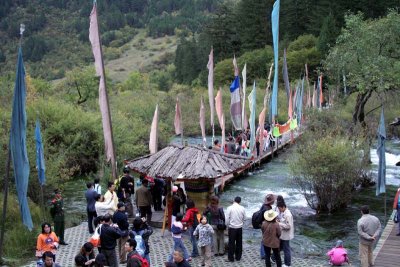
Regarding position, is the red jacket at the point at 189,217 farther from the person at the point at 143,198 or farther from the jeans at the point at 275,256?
the person at the point at 143,198

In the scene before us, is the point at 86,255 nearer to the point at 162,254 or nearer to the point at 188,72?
the point at 162,254

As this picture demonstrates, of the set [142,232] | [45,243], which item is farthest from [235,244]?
[45,243]

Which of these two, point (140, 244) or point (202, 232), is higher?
point (140, 244)

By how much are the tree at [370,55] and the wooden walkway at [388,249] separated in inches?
609

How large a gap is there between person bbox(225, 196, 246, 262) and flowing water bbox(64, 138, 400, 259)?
105 inches

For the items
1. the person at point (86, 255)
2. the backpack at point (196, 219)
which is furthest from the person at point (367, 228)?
the person at point (86, 255)

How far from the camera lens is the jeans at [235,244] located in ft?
44.4

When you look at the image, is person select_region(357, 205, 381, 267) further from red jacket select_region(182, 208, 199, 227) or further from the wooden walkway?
red jacket select_region(182, 208, 199, 227)

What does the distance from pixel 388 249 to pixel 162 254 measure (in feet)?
19.3

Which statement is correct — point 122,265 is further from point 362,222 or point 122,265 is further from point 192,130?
point 192,130

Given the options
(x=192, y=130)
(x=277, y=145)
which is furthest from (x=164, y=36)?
(x=277, y=145)

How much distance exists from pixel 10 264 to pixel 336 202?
11999 millimetres

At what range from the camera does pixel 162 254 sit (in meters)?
14.5

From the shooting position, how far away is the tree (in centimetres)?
3044
